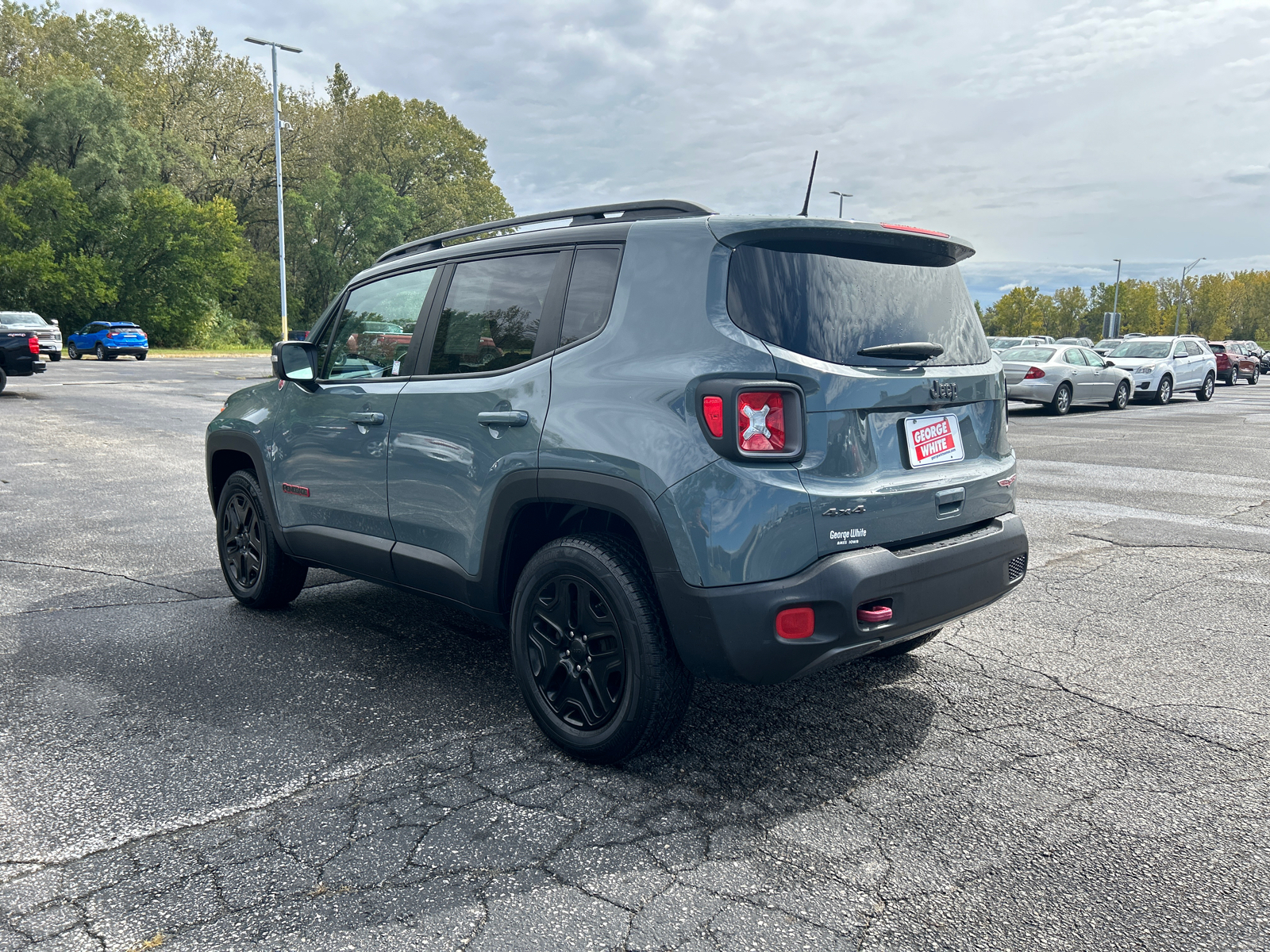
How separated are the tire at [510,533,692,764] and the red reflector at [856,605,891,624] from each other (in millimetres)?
614

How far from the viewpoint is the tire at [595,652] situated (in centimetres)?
309

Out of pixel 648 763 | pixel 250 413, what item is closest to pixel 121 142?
pixel 250 413

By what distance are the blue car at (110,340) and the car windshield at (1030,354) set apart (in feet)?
105

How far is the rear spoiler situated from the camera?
10.2 feet

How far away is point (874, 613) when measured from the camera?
299 centimetres

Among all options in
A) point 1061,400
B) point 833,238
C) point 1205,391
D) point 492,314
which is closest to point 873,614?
point 833,238

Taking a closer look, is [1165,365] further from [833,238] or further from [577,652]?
[577,652]

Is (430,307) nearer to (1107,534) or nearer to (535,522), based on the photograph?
(535,522)

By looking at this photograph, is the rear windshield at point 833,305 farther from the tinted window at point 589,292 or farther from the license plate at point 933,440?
the tinted window at point 589,292

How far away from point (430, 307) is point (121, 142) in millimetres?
52237

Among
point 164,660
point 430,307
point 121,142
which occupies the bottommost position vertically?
point 164,660

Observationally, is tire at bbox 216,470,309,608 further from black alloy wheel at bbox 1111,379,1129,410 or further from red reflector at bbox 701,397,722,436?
black alloy wheel at bbox 1111,379,1129,410

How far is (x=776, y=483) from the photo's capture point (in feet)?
9.45

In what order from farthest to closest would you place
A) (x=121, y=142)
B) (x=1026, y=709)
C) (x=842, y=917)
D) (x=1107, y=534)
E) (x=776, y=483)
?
1. (x=121, y=142)
2. (x=1107, y=534)
3. (x=1026, y=709)
4. (x=776, y=483)
5. (x=842, y=917)
